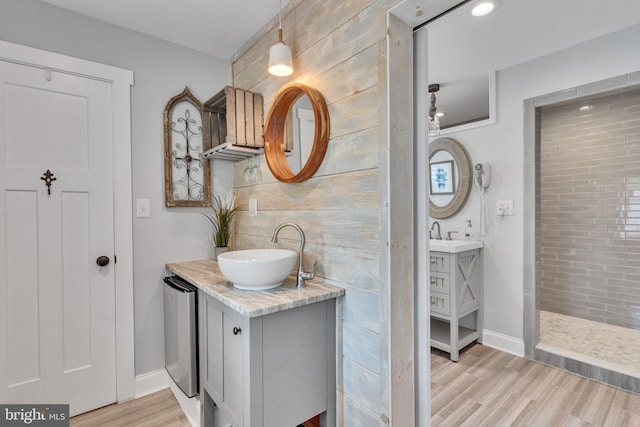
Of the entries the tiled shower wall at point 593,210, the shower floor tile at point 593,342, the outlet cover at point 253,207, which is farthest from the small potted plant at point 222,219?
the tiled shower wall at point 593,210

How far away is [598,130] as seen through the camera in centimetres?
294

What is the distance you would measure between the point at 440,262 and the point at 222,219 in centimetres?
177

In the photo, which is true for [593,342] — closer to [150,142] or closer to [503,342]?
[503,342]

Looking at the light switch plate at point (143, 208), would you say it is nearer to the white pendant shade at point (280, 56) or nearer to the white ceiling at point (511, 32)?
the white pendant shade at point (280, 56)

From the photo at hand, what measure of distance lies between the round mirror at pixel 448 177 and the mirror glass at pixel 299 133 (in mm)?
1801

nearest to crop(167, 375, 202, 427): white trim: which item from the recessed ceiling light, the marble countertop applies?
the marble countertop

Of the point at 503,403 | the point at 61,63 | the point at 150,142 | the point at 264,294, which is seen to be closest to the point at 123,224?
the point at 150,142

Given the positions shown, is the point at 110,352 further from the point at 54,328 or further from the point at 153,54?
the point at 153,54

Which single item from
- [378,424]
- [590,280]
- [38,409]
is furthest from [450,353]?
[38,409]

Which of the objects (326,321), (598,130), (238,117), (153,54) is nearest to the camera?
(326,321)

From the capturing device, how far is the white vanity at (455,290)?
2406 mm

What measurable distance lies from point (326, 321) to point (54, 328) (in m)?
1.61

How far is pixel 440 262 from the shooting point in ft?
8.21

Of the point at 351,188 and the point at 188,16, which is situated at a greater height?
the point at 188,16
